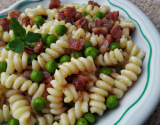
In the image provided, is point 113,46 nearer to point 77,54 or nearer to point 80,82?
point 77,54

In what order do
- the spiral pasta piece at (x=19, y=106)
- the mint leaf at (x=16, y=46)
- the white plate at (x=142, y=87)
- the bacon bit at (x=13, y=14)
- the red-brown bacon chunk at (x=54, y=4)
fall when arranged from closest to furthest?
the white plate at (x=142, y=87) → the spiral pasta piece at (x=19, y=106) → the mint leaf at (x=16, y=46) → the bacon bit at (x=13, y=14) → the red-brown bacon chunk at (x=54, y=4)

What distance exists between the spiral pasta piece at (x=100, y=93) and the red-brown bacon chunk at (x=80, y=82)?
0.13 metres

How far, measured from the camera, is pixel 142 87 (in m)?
1.63

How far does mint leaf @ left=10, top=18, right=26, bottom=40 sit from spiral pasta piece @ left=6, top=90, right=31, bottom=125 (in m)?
0.71

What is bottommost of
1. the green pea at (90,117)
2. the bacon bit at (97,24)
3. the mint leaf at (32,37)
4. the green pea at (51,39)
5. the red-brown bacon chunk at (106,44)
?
the green pea at (90,117)

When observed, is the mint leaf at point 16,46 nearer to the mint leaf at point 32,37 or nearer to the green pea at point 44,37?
the mint leaf at point 32,37

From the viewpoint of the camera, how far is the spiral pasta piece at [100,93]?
1716 millimetres

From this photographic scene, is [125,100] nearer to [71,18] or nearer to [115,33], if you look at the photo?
[115,33]

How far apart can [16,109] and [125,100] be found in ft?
3.90

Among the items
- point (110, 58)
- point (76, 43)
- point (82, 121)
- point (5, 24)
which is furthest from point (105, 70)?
point (5, 24)

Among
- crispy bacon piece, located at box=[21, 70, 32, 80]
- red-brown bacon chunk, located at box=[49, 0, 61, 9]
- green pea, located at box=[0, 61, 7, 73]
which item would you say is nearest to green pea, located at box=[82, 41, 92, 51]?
crispy bacon piece, located at box=[21, 70, 32, 80]

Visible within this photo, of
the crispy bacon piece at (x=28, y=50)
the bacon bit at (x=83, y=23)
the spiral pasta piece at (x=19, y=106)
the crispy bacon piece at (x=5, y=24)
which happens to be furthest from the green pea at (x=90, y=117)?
the crispy bacon piece at (x=5, y=24)

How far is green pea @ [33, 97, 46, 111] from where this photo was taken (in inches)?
66.9

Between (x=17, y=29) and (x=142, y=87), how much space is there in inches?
65.0
